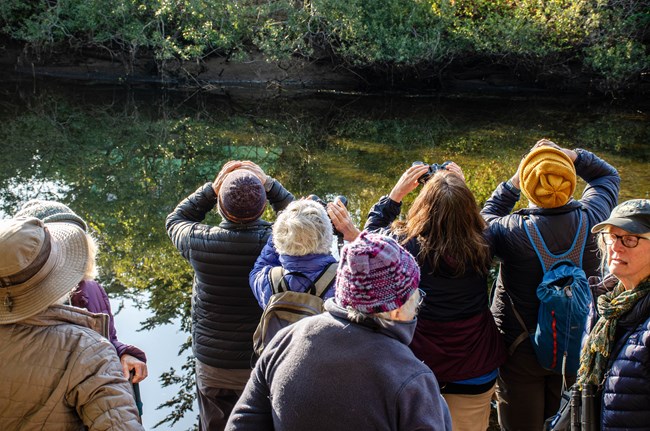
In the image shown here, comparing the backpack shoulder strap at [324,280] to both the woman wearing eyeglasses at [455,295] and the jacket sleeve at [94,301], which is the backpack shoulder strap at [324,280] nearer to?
the woman wearing eyeglasses at [455,295]

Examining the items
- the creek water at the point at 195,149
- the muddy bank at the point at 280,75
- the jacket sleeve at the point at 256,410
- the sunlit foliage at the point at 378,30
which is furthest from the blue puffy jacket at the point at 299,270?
the muddy bank at the point at 280,75

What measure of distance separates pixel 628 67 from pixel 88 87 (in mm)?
A: 13406

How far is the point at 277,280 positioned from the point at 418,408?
3.27 feet

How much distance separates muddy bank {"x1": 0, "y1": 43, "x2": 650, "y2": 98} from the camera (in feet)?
60.1

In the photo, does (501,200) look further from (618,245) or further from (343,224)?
(618,245)

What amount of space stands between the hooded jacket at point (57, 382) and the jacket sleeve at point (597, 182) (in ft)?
7.12

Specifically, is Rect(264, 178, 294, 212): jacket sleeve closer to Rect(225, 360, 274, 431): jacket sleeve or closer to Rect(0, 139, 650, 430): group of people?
Rect(0, 139, 650, 430): group of people

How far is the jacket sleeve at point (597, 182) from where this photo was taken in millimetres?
3093

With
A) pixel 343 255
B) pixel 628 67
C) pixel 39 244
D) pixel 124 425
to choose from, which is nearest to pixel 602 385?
pixel 343 255

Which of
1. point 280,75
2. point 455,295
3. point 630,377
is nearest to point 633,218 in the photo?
point 630,377

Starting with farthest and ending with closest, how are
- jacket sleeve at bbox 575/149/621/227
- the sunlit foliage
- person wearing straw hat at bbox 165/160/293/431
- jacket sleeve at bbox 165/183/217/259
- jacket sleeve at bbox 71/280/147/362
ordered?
the sunlit foliage, jacket sleeve at bbox 165/183/217/259, jacket sleeve at bbox 575/149/621/227, person wearing straw hat at bbox 165/160/293/431, jacket sleeve at bbox 71/280/147/362

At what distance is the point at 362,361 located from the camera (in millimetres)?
1630

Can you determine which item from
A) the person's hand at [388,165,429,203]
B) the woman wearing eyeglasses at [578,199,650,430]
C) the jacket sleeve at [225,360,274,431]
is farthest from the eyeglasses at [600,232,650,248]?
the jacket sleeve at [225,360,274,431]

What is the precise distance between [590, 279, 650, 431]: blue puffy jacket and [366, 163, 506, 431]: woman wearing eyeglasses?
27.7 inches
